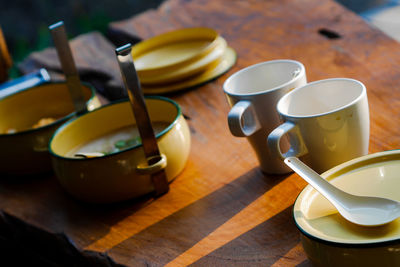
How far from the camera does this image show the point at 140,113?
76 cm

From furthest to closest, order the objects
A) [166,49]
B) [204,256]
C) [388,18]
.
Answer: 1. [388,18]
2. [166,49]
3. [204,256]

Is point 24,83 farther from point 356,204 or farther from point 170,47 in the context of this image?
point 356,204

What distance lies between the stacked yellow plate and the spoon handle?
62 centimetres

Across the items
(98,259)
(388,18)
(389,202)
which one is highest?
(389,202)

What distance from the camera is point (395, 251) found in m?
0.45

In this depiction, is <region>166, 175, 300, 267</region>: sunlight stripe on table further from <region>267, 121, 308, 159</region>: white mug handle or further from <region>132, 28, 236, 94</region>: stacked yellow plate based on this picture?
<region>132, 28, 236, 94</region>: stacked yellow plate

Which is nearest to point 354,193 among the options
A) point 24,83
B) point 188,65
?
point 188,65

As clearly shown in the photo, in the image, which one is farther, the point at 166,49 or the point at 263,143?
the point at 166,49

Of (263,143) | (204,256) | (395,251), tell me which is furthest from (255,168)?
(395,251)

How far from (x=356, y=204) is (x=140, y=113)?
35cm

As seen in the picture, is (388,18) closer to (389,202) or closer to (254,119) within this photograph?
(254,119)

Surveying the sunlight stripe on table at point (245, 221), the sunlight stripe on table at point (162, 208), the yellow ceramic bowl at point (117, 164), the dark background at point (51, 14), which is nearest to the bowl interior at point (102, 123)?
the yellow ceramic bowl at point (117, 164)

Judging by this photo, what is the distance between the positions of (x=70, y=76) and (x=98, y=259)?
0.38 metres

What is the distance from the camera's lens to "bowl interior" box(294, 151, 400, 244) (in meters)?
0.50
